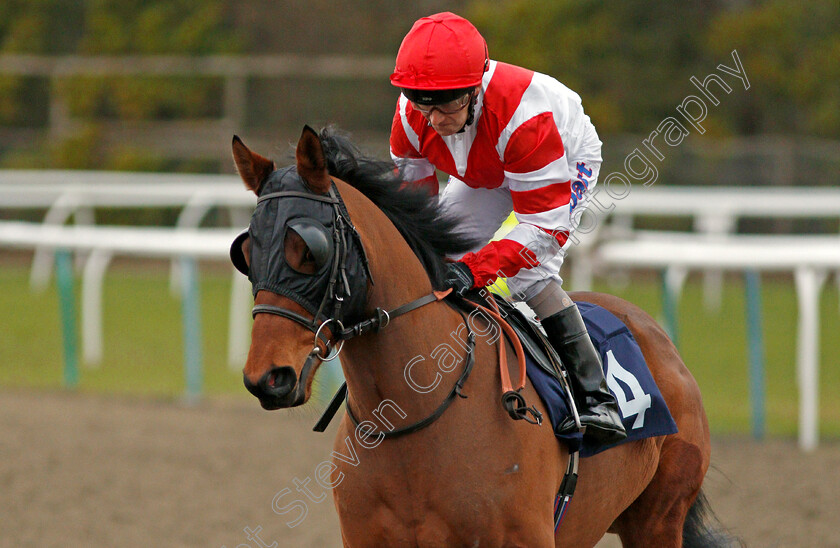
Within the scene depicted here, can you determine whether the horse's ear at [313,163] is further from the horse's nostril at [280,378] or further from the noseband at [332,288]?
the horse's nostril at [280,378]

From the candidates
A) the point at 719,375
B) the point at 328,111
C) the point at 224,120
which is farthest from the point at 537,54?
the point at 719,375

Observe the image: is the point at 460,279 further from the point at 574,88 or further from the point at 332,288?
the point at 574,88

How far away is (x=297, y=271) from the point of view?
7.48 ft

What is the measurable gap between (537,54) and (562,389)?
1377 centimetres

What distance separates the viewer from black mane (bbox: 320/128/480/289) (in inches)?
104

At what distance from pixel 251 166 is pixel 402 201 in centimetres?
46

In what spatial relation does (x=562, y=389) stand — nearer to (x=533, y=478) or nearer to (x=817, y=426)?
(x=533, y=478)

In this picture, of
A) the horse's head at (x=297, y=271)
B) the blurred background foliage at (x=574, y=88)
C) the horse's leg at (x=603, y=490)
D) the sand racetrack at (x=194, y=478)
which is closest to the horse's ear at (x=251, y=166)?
the horse's head at (x=297, y=271)

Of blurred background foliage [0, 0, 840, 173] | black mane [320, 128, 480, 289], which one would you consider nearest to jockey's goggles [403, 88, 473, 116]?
black mane [320, 128, 480, 289]

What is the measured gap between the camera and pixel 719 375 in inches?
324

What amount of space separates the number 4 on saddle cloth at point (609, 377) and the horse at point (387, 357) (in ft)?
0.24

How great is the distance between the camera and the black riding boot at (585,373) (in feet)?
9.66

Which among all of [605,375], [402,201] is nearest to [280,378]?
[402,201]

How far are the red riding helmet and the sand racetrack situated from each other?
1911 millimetres
